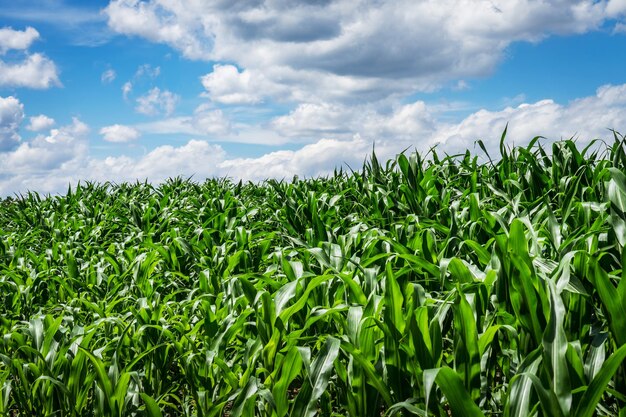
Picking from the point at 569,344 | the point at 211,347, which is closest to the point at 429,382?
the point at 569,344

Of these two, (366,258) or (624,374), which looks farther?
(366,258)

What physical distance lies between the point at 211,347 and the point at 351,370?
2.50ft

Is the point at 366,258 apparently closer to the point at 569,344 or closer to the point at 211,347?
the point at 211,347

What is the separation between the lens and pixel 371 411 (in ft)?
7.28

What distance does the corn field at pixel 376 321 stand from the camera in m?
2.05

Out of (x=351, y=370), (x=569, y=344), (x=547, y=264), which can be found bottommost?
(x=351, y=370)

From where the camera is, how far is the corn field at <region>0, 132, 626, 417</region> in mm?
2051

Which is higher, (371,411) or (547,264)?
(547,264)

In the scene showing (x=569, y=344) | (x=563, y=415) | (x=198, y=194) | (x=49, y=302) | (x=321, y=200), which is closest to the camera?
(x=563, y=415)

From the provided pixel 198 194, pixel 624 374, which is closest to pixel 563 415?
pixel 624 374

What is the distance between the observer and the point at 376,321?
2.11 meters

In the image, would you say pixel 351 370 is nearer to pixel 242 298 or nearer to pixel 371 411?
pixel 371 411

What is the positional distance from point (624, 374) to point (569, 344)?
38 centimetres

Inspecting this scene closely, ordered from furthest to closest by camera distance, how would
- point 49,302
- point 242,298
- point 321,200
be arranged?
point 321,200, point 49,302, point 242,298
